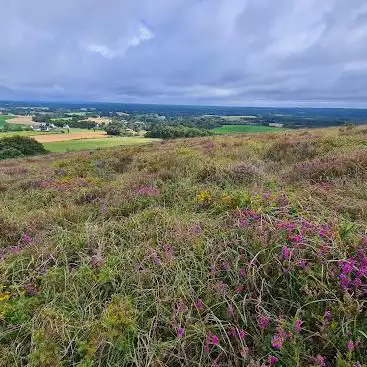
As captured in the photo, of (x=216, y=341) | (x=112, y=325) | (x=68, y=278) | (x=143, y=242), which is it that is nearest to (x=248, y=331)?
(x=216, y=341)

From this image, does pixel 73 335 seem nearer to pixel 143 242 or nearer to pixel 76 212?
pixel 143 242

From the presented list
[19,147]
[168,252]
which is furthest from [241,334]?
[19,147]

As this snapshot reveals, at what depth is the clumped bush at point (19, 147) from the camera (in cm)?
5069

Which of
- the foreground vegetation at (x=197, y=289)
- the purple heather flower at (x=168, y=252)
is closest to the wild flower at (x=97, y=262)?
the foreground vegetation at (x=197, y=289)

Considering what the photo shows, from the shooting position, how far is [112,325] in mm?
2477

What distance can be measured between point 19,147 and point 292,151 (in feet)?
178

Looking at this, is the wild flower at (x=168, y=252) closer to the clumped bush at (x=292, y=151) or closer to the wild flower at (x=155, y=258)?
the wild flower at (x=155, y=258)

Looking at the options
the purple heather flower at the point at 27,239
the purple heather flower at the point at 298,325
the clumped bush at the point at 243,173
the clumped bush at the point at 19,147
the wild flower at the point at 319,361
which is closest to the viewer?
the wild flower at the point at 319,361

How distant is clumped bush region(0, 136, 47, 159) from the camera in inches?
1996

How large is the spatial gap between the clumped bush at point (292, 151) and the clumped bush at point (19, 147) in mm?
46735

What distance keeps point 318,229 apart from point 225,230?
102 centimetres

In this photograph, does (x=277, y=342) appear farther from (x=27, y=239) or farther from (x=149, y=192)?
(x=149, y=192)

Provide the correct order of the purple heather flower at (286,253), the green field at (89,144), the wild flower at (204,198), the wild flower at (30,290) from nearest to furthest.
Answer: the purple heather flower at (286,253), the wild flower at (30,290), the wild flower at (204,198), the green field at (89,144)

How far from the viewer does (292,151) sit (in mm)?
10594
